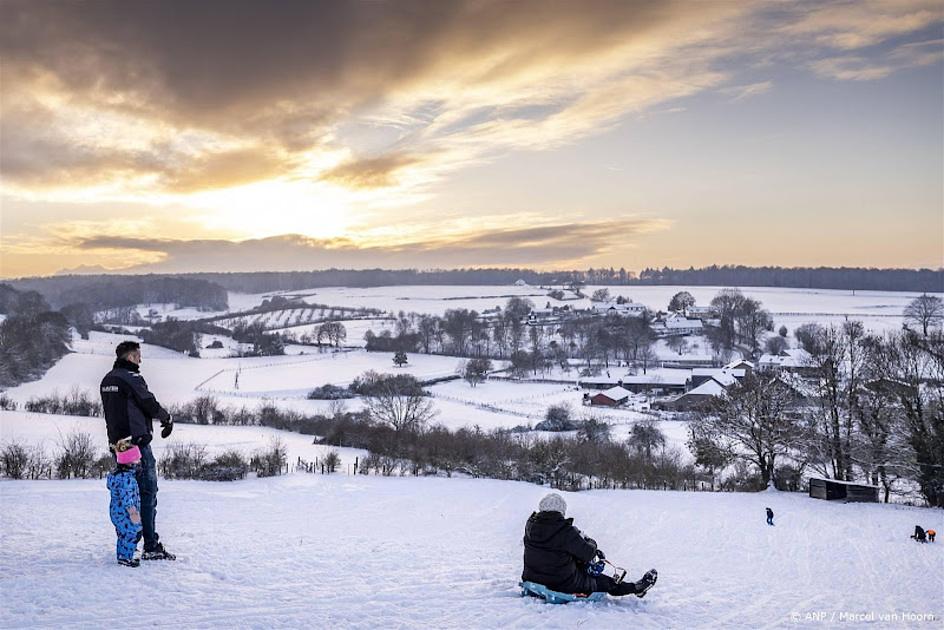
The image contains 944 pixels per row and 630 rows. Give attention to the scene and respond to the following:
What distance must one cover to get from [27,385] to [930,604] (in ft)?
252

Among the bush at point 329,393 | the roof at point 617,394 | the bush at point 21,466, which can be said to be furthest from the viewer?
the roof at point 617,394

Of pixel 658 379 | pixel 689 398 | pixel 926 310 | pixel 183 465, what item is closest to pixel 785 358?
pixel 658 379

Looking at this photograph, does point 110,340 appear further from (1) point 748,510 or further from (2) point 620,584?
(2) point 620,584

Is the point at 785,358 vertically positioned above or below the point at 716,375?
above

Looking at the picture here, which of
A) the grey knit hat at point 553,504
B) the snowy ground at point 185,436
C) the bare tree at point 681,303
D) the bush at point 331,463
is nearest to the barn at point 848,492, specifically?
the grey knit hat at point 553,504

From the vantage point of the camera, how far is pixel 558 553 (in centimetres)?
680

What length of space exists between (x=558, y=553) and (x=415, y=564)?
3.31 m

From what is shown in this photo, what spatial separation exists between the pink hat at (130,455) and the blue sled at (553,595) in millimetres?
4990

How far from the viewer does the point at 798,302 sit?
153875 millimetres

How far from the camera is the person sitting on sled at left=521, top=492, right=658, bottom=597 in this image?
6.71m

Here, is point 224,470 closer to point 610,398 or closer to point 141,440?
point 141,440

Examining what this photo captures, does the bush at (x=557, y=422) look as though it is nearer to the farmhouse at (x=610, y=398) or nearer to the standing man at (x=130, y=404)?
the farmhouse at (x=610, y=398)

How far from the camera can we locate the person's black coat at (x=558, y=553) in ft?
22.0

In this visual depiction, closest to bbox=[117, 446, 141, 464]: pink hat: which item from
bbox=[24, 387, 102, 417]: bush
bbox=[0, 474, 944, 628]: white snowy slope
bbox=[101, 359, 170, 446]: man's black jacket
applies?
bbox=[101, 359, 170, 446]: man's black jacket
